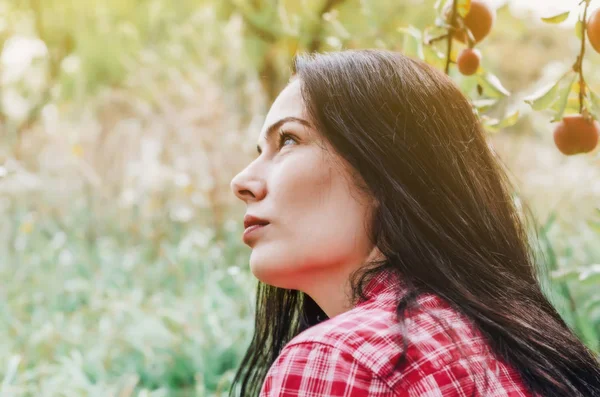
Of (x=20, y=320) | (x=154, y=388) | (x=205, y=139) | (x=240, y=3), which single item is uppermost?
(x=240, y=3)

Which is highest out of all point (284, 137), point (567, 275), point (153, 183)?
point (153, 183)

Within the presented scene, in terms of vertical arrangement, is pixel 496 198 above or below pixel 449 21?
below

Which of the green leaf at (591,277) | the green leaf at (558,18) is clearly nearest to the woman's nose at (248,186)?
the green leaf at (558,18)

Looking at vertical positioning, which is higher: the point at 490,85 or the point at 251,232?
the point at 490,85

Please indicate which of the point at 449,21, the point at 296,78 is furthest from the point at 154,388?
the point at 449,21

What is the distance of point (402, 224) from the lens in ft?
3.48

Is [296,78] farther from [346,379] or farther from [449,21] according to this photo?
[346,379]

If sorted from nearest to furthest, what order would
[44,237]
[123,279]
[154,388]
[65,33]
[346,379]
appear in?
[346,379] → [154,388] → [123,279] → [44,237] → [65,33]

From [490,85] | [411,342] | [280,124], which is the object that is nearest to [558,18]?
[490,85]

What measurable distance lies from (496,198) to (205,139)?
4527mm

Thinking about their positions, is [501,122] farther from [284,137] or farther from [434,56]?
[284,137]

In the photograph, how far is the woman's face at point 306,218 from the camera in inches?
42.6

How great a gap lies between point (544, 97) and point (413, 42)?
14.9 inches

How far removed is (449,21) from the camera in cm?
123
